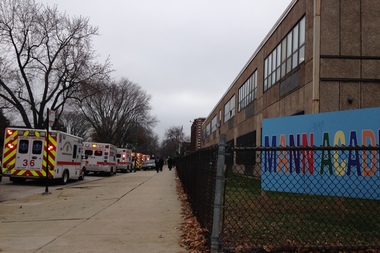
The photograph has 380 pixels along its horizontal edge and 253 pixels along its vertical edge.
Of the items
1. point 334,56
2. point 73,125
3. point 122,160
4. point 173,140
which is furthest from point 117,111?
point 173,140

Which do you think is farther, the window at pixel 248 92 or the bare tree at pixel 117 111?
the bare tree at pixel 117 111

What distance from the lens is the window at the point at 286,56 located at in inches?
691

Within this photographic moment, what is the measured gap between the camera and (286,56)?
1980cm

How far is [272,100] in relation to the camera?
21922mm

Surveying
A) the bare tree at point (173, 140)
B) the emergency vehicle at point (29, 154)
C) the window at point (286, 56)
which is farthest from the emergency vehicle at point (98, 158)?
the bare tree at point (173, 140)

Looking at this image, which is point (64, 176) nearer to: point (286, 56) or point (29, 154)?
point (29, 154)

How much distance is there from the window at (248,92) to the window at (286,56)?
3120 mm

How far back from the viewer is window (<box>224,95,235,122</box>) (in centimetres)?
3724

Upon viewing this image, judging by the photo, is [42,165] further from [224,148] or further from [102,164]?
[224,148]

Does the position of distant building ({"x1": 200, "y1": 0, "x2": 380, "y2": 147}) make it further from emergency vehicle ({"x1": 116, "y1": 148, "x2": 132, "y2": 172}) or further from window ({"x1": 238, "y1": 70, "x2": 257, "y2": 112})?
emergency vehicle ({"x1": 116, "y1": 148, "x2": 132, "y2": 172})

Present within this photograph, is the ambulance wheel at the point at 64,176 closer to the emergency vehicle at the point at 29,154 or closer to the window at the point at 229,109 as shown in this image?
the emergency vehicle at the point at 29,154

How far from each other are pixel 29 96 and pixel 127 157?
49.9 ft

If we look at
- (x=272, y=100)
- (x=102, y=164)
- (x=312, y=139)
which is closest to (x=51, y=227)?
→ (x=312, y=139)

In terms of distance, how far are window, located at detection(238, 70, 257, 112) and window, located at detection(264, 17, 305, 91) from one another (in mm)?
3120
